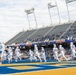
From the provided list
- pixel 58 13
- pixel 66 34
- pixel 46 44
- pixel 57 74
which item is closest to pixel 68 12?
pixel 58 13

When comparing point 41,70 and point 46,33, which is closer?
point 41,70

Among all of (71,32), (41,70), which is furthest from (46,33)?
(41,70)

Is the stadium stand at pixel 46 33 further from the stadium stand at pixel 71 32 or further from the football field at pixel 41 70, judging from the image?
the football field at pixel 41 70

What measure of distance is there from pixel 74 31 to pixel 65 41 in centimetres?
724

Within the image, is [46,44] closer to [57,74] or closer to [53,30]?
[53,30]

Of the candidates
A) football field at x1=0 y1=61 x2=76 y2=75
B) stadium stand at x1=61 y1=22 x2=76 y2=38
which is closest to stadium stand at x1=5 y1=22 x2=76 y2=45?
stadium stand at x1=61 y1=22 x2=76 y2=38

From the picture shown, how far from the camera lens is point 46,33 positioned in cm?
5638

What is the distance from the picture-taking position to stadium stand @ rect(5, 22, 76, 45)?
166 feet

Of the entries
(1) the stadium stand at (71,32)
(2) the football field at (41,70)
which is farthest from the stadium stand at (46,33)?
(2) the football field at (41,70)

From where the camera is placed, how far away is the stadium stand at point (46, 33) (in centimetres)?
5059

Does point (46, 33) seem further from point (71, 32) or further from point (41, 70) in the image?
point (41, 70)

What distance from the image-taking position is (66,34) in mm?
48688

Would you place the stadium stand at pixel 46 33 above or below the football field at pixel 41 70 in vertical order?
above

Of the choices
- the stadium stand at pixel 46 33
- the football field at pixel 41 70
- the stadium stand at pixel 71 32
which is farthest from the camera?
the stadium stand at pixel 46 33
